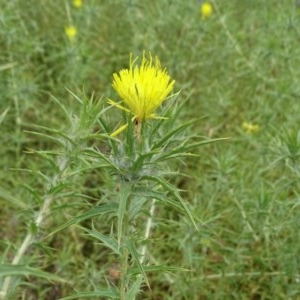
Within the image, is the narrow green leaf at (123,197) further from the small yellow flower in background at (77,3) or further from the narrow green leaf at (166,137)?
the small yellow flower in background at (77,3)

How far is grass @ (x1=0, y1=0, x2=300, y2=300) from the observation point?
2.12m

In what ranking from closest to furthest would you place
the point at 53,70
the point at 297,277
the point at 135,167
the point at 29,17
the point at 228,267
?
the point at 135,167
the point at 297,277
the point at 228,267
the point at 53,70
the point at 29,17

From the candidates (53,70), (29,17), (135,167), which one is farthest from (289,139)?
(29,17)

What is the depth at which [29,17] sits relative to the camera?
12.2 ft

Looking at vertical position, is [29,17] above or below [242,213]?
above

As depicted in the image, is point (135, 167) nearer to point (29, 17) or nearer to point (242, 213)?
point (242, 213)

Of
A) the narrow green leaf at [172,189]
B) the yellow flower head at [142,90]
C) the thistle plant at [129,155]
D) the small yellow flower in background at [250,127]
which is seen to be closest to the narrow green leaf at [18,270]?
the thistle plant at [129,155]

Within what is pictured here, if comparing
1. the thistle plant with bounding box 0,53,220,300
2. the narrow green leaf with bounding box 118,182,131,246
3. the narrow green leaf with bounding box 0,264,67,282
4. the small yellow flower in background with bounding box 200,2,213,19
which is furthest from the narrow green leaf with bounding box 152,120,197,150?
the small yellow flower in background with bounding box 200,2,213,19

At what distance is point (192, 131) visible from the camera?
3.10m

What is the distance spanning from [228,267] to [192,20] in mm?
1717

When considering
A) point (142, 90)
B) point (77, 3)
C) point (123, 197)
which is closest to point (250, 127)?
point (77, 3)

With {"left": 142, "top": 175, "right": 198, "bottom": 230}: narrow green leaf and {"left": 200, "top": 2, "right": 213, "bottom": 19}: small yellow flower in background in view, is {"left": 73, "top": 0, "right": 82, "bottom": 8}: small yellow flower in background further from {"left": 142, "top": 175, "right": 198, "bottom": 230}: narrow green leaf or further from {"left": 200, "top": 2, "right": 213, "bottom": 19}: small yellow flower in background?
{"left": 142, "top": 175, "right": 198, "bottom": 230}: narrow green leaf

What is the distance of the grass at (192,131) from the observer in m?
2.12

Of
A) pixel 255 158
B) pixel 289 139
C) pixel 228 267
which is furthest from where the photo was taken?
pixel 255 158
